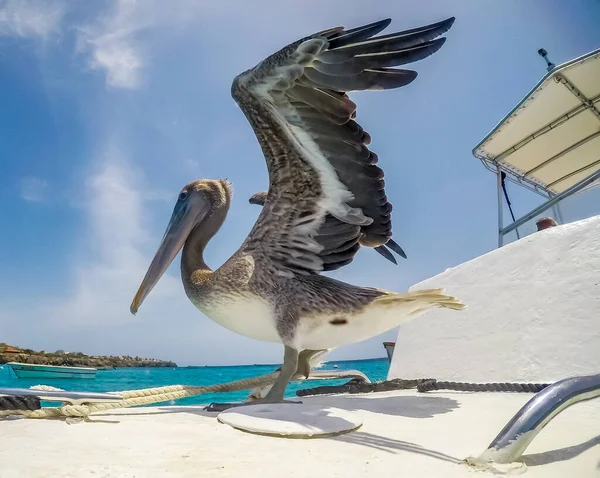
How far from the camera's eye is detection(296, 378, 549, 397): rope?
3263 millimetres

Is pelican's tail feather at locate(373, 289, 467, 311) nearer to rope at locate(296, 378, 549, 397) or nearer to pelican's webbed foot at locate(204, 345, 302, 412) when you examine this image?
pelican's webbed foot at locate(204, 345, 302, 412)

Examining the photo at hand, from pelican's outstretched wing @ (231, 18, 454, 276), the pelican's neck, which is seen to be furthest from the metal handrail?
the pelican's neck

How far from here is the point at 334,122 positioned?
2.88 m

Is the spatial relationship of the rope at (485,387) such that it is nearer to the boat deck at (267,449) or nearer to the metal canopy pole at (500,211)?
the boat deck at (267,449)

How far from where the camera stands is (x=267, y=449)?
5.29ft

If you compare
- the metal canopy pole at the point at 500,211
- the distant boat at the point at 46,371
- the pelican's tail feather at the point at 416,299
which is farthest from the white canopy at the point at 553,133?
the distant boat at the point at 46,371

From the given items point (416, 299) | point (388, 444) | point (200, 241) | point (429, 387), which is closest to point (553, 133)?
point (429, 387)

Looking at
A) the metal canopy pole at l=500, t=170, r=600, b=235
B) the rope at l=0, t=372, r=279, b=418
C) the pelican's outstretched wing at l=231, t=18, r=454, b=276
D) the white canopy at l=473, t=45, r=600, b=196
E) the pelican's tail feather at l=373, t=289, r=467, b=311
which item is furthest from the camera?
the white canopy at l=473, t=45, r=600, b=196

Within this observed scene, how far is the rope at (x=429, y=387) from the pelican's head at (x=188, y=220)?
1681mm

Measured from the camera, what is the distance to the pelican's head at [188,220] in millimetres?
3420

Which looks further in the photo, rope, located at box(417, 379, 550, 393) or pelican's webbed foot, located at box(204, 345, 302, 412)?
rope, located at box(417, 379, 550, 393)

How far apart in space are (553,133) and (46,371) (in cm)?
2767

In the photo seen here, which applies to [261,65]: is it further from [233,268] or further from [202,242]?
[202,242]

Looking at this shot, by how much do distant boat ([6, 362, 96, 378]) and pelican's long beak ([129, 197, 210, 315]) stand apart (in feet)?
83.9
